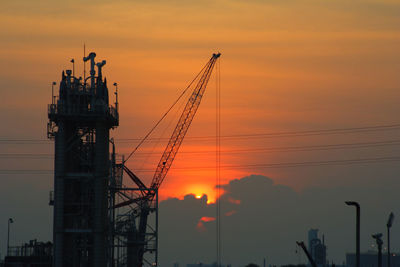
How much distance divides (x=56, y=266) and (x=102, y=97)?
31.7m

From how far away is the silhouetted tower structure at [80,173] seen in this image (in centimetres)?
14475

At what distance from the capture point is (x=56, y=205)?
145375 mm

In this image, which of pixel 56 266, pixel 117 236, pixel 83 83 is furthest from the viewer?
pixel 117 236

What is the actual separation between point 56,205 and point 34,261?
21624 millimetres

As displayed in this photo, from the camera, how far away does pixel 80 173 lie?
5797 inches

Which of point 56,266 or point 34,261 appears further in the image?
point 34,261

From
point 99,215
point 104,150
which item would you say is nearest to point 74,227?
point 99,215

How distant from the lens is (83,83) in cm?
15375

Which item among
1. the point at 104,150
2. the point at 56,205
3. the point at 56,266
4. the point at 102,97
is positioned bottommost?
the point at 56,266

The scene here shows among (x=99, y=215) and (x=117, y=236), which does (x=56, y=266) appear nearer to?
(x=99, y=215)

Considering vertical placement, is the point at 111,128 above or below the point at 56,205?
above

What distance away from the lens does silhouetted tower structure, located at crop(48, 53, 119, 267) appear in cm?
14475

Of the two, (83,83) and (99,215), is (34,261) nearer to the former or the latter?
(99,215)

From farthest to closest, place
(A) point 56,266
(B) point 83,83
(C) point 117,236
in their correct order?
(C) point 117,236
(B) point 83,83
(A) point 56,266
